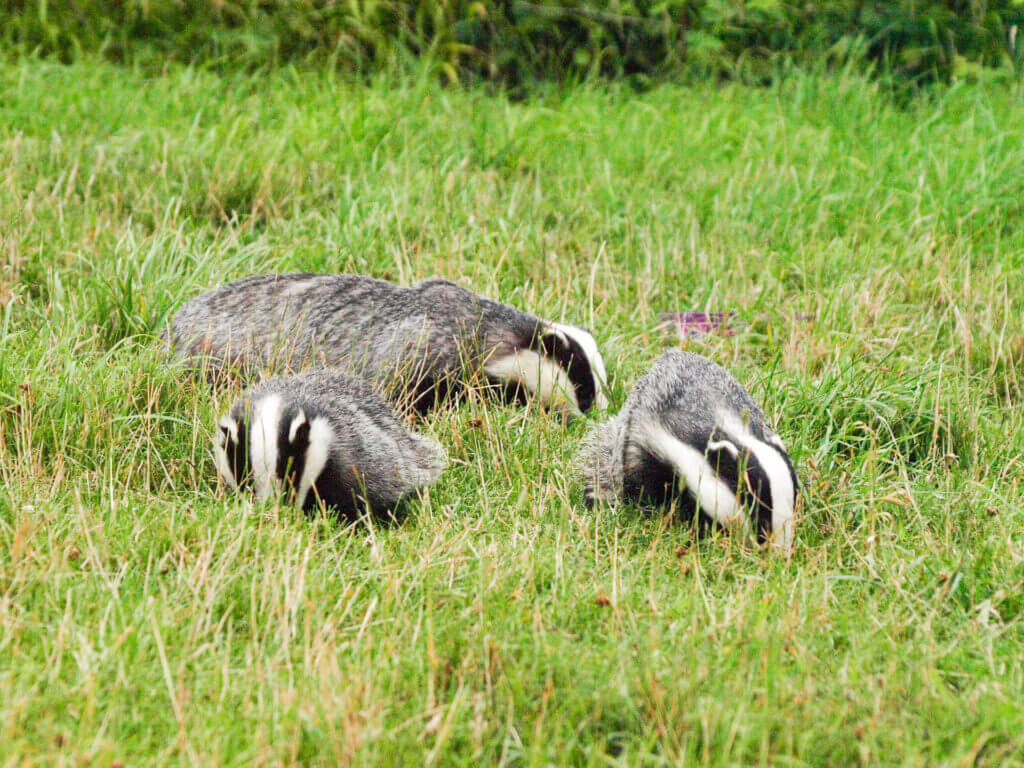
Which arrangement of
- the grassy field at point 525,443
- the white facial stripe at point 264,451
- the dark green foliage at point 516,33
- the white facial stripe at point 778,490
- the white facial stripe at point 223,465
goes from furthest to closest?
the dark green foliage at point 516,33 < the white facial stripe at point 223,465 < the white facial stripe at point 264,451 < the white facial stripe at point 778,490 < the grassy field at point 525,443

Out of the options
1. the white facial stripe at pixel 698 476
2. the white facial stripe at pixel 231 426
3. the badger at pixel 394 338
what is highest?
the white facial stripe at pixel 698 476

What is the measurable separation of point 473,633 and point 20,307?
2844 millimetres

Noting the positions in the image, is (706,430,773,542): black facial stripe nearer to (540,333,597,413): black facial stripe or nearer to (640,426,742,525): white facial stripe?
(640,426,742,525): white facial stripe

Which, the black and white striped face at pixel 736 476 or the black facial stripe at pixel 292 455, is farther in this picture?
the black facial stripe at pixel 292 455

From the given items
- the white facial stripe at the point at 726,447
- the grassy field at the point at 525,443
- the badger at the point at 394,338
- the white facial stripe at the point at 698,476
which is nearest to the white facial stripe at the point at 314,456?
the grassy field at the point at 525,443

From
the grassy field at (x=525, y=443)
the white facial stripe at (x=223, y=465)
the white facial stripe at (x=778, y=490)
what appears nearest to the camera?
the grassy field at (x=525, y=443)

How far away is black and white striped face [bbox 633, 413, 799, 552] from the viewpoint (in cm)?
314

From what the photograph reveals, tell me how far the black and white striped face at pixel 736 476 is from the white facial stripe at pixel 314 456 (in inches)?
39.4

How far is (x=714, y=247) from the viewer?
539 centimetres

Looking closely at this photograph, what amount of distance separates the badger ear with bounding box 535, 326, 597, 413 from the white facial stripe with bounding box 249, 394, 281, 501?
1301 millimetres

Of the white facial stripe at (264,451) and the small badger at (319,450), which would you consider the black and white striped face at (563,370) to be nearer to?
the small badger at (319,450)

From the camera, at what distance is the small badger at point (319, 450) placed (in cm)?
325

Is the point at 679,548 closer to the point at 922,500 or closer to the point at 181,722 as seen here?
the point at 922,500

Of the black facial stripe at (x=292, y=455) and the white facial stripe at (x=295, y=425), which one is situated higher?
the white facial stripe at (x=295, y=425)
